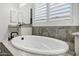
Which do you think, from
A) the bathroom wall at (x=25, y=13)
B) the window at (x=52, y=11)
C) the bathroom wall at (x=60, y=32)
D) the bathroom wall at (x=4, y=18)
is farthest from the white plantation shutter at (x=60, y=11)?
the bathroom wall at (x=4, y=18)

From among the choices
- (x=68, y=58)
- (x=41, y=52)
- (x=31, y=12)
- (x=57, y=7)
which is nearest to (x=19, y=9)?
(x=31, y=12)

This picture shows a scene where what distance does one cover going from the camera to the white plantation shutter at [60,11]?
1.20 metres

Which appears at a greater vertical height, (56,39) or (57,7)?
(57,7)

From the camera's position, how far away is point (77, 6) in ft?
3.58

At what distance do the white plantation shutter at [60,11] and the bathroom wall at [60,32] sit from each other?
145 mm

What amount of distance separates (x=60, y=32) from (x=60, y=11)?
0.28 meters

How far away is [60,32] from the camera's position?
1230mm

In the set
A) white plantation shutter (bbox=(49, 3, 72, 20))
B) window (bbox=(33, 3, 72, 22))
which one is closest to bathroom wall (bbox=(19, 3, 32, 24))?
window (bbox=(33, 3, 72, 22))

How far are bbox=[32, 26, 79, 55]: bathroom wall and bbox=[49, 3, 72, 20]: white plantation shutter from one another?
0.48 ft

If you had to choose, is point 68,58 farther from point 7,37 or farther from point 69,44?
point 7,37

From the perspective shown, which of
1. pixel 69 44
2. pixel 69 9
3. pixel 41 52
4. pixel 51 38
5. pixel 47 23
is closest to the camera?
pixel 41 52

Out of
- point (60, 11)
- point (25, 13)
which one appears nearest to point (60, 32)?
point (60, 11)

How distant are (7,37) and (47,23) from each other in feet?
1.87

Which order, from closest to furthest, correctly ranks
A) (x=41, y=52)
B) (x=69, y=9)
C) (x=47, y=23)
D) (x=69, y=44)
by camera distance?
(x=41, y=52) < (x=69, y=44) < (x=69, y=9) < (x=47, y=23)
